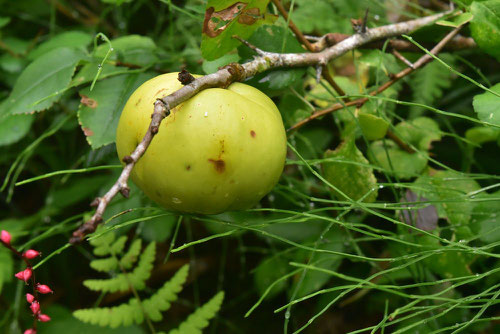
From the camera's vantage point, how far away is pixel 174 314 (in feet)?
5.51

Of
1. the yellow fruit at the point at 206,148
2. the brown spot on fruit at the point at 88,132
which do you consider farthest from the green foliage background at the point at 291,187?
the yellow fruit at the point at 206,148

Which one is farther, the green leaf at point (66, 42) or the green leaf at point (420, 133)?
the green leaf at point (66, 42)

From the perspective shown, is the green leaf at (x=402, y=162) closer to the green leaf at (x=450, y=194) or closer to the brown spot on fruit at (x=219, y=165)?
the green leaf at (x=450, y=194)

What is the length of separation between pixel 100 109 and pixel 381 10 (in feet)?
2.79

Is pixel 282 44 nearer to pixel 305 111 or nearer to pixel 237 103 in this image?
pixel 305 111

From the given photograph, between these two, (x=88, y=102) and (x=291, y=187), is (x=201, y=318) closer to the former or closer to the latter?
(x=291, y=187)

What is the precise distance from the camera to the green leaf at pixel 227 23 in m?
0.87

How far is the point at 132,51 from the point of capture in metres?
1.21

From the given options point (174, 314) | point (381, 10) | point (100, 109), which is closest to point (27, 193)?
point (174, 314)

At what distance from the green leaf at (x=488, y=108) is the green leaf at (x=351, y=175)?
0.23 m

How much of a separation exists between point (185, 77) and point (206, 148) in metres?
0.11

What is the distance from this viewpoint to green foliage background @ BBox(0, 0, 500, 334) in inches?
37.8

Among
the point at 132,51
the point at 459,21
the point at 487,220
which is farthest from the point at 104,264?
the point at 459,21

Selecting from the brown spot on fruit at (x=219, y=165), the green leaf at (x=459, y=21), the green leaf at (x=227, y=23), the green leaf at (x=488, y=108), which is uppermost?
the green leaf at (x=227, y=23)
